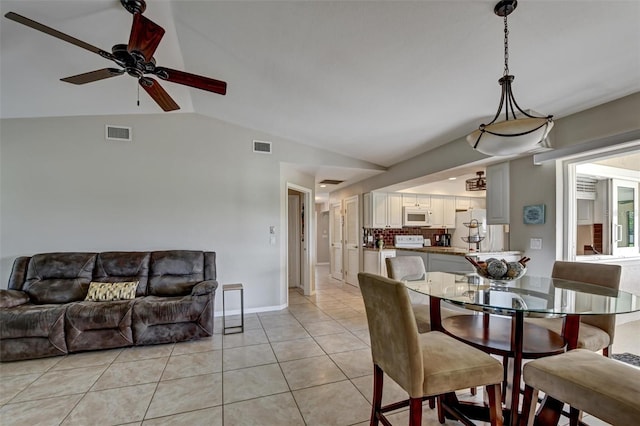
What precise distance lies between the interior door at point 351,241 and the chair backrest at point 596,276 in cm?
398

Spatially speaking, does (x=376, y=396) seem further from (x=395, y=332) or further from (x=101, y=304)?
(x=101, y=304)

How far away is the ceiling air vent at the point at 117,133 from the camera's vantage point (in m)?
3.98

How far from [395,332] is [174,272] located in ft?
10.6

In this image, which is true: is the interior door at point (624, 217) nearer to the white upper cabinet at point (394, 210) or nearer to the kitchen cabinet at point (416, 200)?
the kitchen cabinet at point (416, 200)

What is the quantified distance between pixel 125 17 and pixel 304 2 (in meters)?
1.54

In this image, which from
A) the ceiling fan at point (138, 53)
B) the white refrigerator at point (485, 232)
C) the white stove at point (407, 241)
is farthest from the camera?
the white stove at point (407, 241)

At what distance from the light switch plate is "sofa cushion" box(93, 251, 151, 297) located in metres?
4.58

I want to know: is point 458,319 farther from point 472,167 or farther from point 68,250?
point 68,250

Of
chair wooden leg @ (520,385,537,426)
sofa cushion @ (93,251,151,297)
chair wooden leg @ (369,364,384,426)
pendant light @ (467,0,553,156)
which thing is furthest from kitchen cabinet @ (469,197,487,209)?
sofa cushion @ (93,251,151,297)

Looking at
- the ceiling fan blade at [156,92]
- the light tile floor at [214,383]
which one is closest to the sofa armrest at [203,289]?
the light tile floor at [214,383]

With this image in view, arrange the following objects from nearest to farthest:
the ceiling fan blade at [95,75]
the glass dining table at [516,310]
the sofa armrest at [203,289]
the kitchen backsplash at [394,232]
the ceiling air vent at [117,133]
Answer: the glass dining table at [516,310] < the ceiling fan blade at [95,75] < the sofa armrest at [203,289] < the ceiling air vent at [117,133] < the kitchen backsplash at [394,232]

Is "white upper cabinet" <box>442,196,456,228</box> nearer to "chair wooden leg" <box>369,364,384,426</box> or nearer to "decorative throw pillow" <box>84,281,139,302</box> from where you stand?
"chair wooden leg" <box>369,364,384,426</box>

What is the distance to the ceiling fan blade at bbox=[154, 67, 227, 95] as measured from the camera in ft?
7.54

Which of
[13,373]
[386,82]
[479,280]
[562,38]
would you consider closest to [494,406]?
[479,280]
